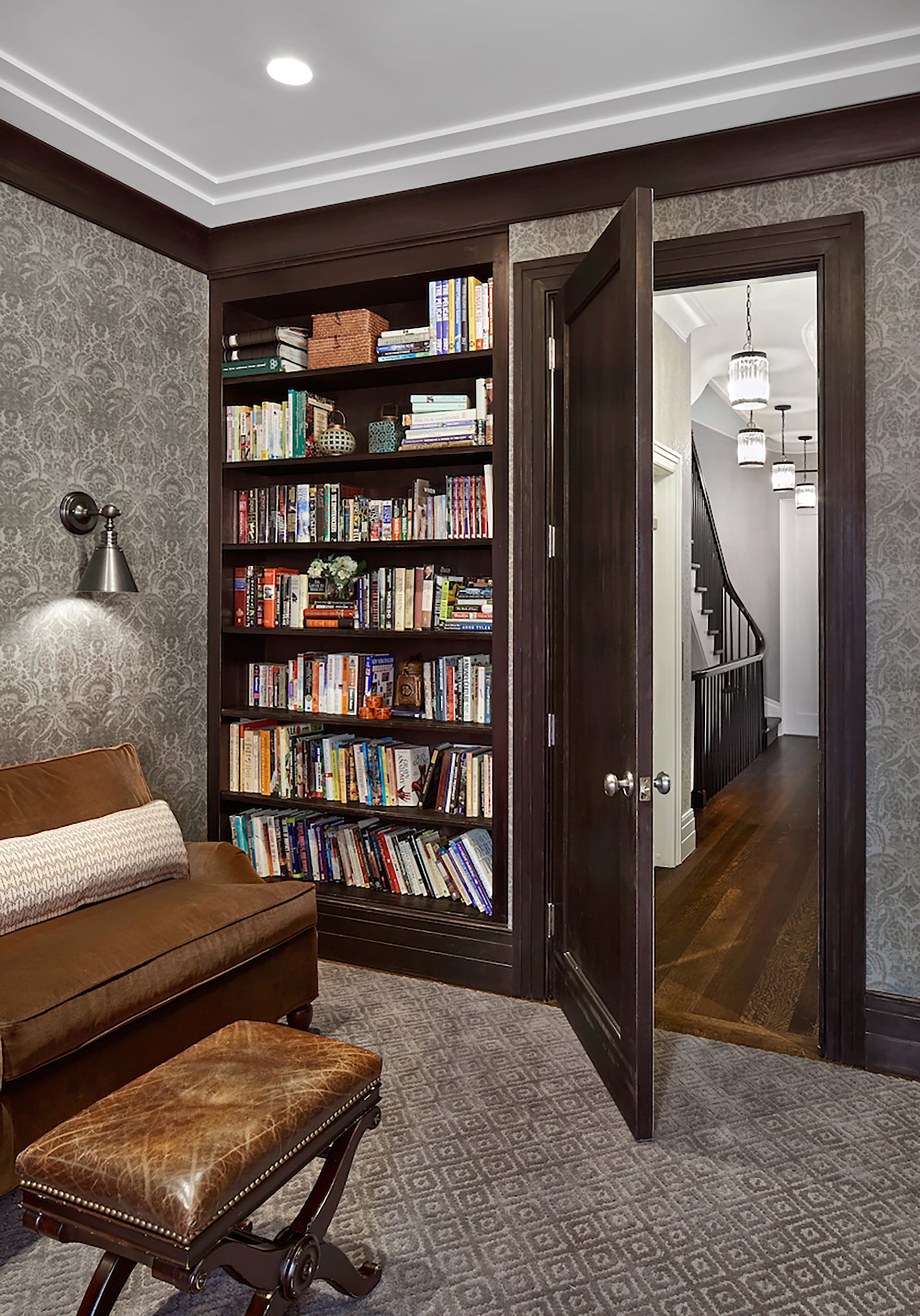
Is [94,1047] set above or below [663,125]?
below

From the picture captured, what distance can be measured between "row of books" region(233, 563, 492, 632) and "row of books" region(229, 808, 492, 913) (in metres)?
0.77

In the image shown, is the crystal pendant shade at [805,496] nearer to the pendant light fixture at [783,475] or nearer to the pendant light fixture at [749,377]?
the pendant light fixture at [783,475]

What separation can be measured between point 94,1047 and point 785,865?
368cm

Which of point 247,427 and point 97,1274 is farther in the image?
point 247,427

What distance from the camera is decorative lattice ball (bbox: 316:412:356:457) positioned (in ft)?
11.1

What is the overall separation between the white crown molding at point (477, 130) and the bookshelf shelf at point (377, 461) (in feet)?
2.95

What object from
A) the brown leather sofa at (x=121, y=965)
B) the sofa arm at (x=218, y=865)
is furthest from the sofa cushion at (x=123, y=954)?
the sofa arm at (x=218, y=865)

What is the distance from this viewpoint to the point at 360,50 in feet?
7.97

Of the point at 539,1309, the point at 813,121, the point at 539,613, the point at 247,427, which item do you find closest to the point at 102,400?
the point at 247,427

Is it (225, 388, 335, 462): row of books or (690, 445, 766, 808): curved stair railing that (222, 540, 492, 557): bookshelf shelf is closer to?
(225, 388, 335, 462): row of books

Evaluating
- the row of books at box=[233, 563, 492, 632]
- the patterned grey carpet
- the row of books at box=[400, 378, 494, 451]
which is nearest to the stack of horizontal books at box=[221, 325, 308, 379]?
the row of books at box=[400, 378, 494, 451]

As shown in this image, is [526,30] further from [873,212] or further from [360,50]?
[873,212]

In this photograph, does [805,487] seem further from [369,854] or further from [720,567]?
[369,854]

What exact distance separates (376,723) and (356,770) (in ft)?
0.74
